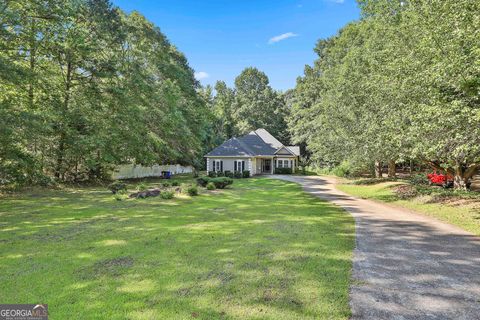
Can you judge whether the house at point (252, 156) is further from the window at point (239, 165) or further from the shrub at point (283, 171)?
the shrub at point (283, 171)

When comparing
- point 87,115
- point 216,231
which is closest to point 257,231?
point 216,231

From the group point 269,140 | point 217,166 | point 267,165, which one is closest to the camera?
point 217,166

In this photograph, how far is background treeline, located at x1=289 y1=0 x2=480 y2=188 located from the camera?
28.1 feet

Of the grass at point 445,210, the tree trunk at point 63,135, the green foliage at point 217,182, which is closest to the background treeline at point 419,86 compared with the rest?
the grass at point 445,210

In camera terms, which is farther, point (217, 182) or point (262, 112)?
point (262, 112)

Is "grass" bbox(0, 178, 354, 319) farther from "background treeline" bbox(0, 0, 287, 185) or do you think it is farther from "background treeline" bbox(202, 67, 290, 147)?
"background treeline" bbox(202, 67, 290, 147)

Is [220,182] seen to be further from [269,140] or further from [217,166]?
[269,140]

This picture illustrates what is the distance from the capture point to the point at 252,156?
32375 millimetres

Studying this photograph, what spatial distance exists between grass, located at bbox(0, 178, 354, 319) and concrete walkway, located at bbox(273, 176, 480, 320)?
0.35 m

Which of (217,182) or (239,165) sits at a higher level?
(239,165)

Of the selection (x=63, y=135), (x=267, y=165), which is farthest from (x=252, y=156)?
(x=63, y=135)

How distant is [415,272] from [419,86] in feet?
27.7

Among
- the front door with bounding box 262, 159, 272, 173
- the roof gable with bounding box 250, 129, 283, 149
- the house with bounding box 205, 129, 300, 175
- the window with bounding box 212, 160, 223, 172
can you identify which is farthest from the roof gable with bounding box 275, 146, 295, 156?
the window with bounding box 212, 160, 223, 172

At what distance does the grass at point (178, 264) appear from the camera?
3789 millimetres
